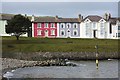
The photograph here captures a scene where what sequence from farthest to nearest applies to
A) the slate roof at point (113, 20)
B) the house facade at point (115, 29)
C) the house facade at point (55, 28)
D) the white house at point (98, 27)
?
the house facade at point (55, 28) < the slate roof at point (113, 20) < the white house at point (98, 27) < the house facade at point (115, 29)

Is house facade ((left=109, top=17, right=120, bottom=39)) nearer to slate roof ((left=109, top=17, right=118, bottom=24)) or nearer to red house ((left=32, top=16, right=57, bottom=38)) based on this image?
slate roof ((left=109, top=17, right=118, bottom=24))

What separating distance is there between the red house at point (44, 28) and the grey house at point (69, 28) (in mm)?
1592

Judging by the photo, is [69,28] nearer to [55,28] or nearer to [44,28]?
[55,28]

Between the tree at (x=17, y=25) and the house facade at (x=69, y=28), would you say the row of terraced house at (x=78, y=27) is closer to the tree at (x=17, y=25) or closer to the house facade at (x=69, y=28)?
the house facade at (x=69, y=28)

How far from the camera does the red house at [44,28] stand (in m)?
117

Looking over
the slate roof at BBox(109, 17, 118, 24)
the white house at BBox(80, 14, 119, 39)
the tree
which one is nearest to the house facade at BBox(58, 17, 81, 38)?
the white house at BBox(80, 14, 119, 39)

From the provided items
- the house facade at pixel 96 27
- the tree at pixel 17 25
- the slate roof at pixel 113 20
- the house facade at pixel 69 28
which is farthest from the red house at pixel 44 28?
the tree at pixel 17 25

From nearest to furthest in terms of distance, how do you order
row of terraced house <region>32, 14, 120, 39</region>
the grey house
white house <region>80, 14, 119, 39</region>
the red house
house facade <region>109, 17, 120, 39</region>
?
house facade <region>109, 17, 120, 39</region>
white house <region>80, 14, 119, 39</region>
row of terraced house <region>32, 14, 120, 39</region>
the grey house
the red house

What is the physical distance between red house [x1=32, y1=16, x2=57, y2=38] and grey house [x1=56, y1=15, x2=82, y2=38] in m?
1.59

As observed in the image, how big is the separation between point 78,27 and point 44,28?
10634mm

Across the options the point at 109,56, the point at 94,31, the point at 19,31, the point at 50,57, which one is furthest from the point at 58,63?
the point at 94,31

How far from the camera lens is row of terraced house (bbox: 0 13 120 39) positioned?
11331 centimetres

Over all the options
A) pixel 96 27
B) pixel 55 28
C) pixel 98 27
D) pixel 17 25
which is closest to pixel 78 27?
pixel 96 27

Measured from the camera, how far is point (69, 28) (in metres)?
118
